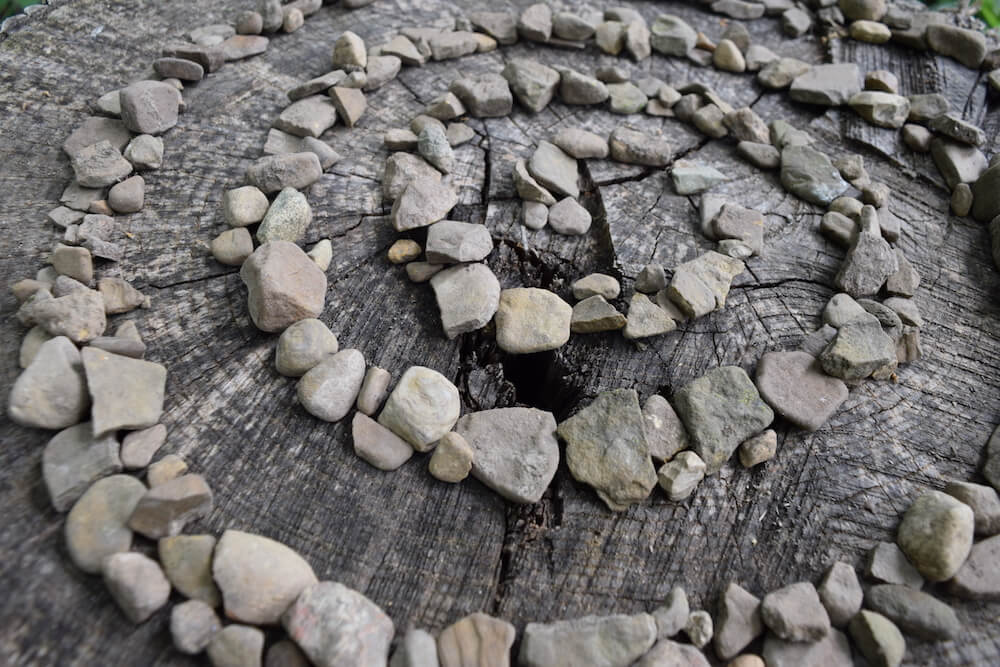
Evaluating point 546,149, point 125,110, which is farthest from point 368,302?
point 125,110

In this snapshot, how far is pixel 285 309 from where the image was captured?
1185 mm

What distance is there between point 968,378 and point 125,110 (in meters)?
1.78

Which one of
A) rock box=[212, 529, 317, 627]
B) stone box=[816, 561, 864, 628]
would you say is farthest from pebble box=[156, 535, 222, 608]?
stone box=[816, 561, 864, 628]

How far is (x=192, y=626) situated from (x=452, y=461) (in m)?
0.43

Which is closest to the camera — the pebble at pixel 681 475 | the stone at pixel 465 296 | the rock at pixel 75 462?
the rock at pixel 75 462

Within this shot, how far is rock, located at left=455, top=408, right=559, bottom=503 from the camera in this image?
1097 millimetres

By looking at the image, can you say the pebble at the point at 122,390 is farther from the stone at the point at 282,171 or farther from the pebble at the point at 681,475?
the pebble at the point at 681,475

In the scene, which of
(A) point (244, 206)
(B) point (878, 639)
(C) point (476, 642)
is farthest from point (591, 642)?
(A) point (244, 206)

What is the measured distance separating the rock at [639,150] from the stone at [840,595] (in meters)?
0.93

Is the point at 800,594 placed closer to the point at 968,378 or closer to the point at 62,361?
the point at 968,378

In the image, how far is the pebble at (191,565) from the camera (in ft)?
3.05

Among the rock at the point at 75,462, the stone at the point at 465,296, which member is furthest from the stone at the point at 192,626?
the stone at the point at 465,296

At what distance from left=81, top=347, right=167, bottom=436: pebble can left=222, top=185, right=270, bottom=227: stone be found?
349 mm

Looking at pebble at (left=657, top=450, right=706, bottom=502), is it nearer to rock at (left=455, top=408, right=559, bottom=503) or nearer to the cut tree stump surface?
the cut tree stump surface
